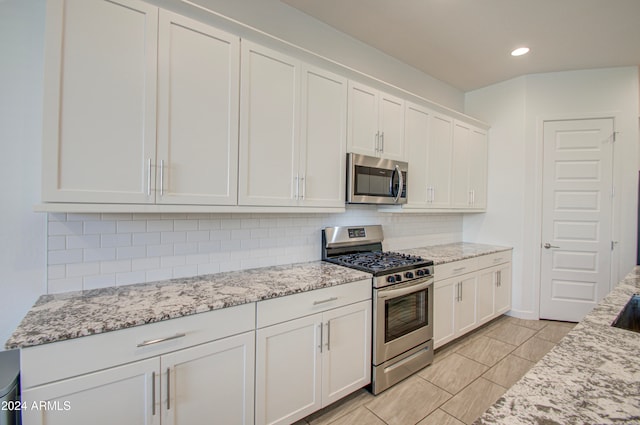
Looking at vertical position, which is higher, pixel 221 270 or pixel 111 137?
pixel 111 137

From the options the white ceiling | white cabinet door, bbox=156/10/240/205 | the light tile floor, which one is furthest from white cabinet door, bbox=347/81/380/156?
the light tile floor

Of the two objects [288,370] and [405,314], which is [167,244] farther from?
[405,314]

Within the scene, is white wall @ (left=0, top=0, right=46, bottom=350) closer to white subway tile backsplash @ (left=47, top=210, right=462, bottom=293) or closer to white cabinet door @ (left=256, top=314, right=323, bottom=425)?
white subway tile backsplash @ (left=47, top=210, right=462, bottom=293)

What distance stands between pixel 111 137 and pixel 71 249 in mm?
690

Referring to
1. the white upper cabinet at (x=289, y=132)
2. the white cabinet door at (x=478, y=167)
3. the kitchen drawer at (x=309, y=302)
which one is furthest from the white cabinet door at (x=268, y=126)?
the white cabinet door at (x=478, y=167)

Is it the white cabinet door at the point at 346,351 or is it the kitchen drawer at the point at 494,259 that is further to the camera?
the kitchen drawer at the point at 494,259

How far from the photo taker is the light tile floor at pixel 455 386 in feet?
6.56

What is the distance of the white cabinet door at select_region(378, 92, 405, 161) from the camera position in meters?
2.71

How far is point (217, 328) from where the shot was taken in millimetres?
1502

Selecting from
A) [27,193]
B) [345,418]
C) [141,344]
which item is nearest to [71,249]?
[27,193]

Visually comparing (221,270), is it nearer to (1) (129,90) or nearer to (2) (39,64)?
(1) (129,90)

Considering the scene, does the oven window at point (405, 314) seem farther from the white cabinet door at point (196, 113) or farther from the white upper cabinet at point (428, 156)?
the white cabinet door at point (196, 113)

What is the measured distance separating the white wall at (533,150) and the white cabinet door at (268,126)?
10.5 feet

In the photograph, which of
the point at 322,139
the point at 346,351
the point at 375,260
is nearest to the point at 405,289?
the point at 375,260
